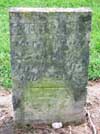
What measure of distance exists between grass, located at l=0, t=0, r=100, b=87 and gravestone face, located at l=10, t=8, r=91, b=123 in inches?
44.8

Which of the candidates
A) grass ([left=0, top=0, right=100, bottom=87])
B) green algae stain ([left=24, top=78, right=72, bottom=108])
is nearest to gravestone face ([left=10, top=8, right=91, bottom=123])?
green algae stain ([left=24, top=78, right=72, bottom=108])

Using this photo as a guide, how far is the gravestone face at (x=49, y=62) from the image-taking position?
4.05 metres

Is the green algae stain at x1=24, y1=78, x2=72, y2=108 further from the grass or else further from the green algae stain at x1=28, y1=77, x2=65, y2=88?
the grass

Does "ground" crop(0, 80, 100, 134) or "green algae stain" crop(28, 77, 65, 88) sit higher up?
"green algae stain" crop(28, 77, 65, 88)

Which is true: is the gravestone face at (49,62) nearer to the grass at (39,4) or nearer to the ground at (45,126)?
the ground at (45,126)

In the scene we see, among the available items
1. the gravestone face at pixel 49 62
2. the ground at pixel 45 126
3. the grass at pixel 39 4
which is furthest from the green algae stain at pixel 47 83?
the grass at pixel 39 4

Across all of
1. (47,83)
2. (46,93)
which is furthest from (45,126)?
(47,83)

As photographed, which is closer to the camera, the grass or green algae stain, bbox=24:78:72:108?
green algae stain, bbox=24:78:72:108

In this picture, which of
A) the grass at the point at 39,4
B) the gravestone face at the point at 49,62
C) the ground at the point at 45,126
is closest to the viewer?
the gravestone face at the point at 49,62

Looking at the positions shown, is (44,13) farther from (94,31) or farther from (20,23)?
(94,31)

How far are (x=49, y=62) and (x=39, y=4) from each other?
474 centimetres

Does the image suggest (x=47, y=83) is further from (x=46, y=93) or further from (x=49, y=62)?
(x=49, y=62)

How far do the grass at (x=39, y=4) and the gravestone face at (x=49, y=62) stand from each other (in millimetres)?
1139

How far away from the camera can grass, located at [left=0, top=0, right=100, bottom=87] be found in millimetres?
5784
